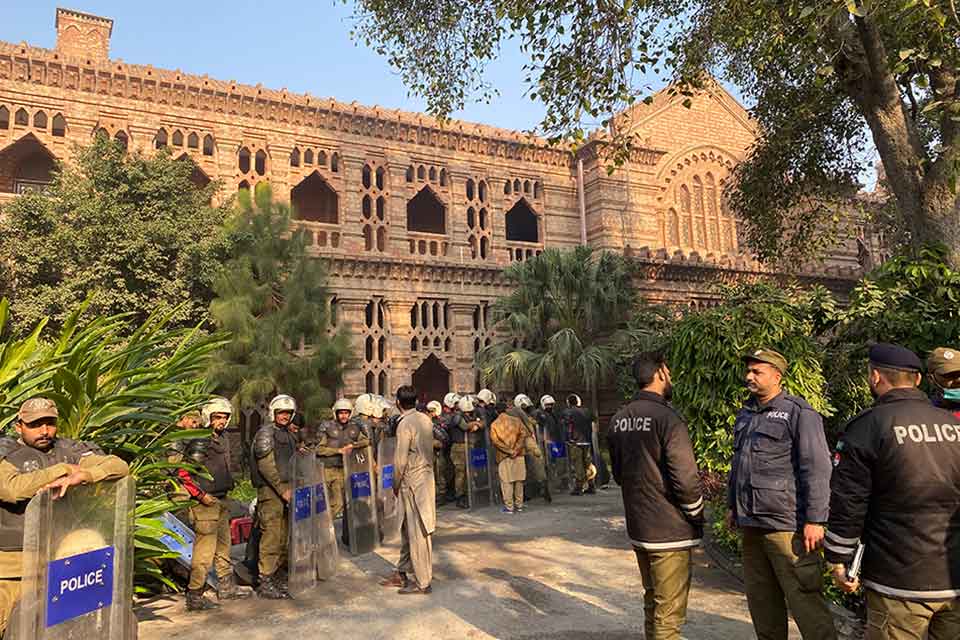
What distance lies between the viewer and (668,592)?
3.66 metres

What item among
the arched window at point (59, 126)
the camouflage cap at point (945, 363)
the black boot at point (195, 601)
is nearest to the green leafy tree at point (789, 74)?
the camouflage cap at point (945, 363)

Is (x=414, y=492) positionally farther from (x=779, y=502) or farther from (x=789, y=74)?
(x=789, y=74)

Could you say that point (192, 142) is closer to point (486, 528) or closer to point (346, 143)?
point (346, 143)

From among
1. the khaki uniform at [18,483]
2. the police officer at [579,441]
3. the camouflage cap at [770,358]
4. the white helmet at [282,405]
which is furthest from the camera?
the police officer at [579,441]

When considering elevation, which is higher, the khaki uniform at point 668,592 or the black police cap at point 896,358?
the black police cap at point 896,358

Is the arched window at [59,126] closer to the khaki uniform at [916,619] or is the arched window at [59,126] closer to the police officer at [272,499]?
the police officer at [272,499]

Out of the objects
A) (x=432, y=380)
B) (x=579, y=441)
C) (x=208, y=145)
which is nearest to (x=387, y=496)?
(x=579, y=441)

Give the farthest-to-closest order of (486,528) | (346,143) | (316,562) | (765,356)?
(346,143), (486,528), (316,562), (765,356)

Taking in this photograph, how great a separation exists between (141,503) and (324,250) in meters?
12.0

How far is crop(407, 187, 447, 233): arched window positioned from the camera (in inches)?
840

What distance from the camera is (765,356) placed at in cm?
377

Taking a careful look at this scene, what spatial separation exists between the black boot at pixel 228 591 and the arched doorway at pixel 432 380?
1405 cm

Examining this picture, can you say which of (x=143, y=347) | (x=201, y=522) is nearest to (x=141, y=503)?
(x=201, y=522)

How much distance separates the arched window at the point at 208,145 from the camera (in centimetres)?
1630
